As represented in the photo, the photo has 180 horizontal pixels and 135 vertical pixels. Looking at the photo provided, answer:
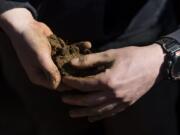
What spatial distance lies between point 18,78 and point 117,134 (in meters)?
0.31

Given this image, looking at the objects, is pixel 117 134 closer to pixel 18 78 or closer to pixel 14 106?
pixel 18 78

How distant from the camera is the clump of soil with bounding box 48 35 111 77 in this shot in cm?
116

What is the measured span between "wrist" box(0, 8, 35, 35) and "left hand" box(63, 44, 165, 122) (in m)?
0.18

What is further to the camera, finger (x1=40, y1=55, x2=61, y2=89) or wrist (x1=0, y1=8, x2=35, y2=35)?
wrist (x1=0, y1=8, x2=35, y2=35)

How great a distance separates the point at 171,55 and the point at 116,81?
17 cm

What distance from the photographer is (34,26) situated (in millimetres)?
1230

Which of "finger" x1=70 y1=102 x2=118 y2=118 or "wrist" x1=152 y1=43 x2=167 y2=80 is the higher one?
"wrist" x1=152 y1=43 x2=167 y2=80

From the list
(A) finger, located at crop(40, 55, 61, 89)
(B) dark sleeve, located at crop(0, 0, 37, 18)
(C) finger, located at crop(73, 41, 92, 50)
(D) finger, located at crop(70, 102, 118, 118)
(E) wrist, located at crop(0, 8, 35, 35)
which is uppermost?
(B) dark sleeve, located at crop(0, 0, 37, 18)

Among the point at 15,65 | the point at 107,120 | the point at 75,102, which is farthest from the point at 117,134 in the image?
the point at 15,65

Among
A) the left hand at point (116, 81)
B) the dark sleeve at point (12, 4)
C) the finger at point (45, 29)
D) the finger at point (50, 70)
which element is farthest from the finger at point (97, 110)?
the dark sleeve at point (12, 4)

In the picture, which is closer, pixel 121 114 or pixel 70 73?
pixel 70 73

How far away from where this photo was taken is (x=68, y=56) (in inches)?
45.8

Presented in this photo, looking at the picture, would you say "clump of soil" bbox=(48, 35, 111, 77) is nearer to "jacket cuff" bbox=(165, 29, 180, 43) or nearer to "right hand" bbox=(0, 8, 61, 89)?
"right hand" bbox=(0, 8, 61, 89)

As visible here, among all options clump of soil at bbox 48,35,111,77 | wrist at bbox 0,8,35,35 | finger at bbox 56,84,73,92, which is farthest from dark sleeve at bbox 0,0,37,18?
finger at bbox 56,84,73,92
